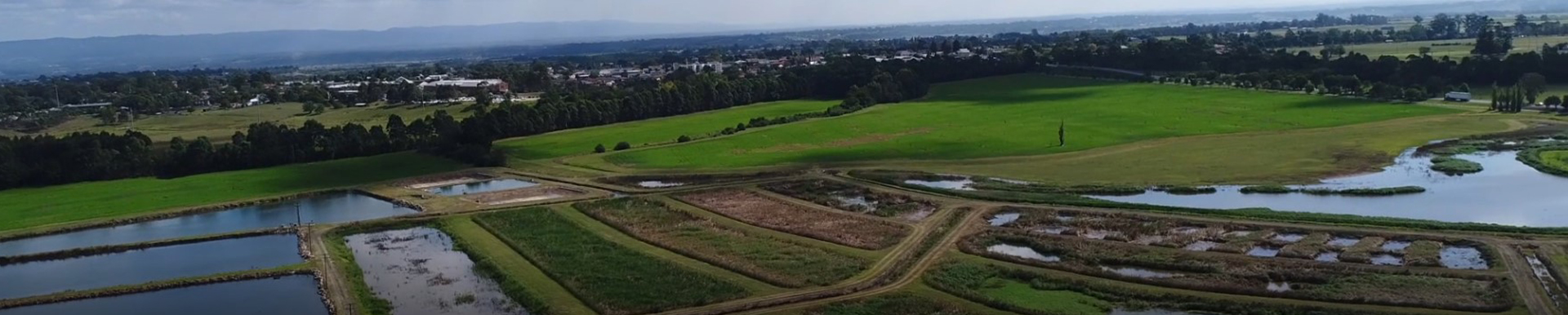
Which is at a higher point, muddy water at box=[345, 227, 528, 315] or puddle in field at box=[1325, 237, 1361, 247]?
puddle in field at box=[1325, 237, 1361, 247]

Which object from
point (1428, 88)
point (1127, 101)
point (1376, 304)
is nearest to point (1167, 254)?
point (1376, 304)

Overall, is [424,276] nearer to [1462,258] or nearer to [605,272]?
[605,272]

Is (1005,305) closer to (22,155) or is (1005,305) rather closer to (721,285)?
(721,285)

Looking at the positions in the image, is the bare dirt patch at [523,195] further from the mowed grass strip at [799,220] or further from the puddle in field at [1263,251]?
the puddle in field at [1263,251]

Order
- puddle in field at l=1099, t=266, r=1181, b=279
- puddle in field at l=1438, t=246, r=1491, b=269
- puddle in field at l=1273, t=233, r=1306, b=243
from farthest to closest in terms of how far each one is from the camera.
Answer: puddle in field at l=1273, t=233, r=1306, b=243, puddle in field at l=1099, t=266, r=1181, b=279, puddle in field at l=1438, t=246, r=1491, b=269

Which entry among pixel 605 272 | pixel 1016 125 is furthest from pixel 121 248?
pixel 1016 125

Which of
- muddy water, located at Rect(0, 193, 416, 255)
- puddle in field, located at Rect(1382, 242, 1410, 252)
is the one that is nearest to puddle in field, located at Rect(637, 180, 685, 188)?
muddy water, located at Rect(0, 193, 416, 255)

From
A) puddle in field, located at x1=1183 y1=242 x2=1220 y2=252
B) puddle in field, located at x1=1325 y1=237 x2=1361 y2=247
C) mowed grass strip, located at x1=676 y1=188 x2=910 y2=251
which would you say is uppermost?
mowed grass strip, located at x1=676 y1=188 x2=910 y2=251

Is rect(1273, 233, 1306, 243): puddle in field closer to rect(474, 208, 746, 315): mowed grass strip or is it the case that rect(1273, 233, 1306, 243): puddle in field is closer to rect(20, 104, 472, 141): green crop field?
rect(474, 208, 746, 315): mowed grass strip
